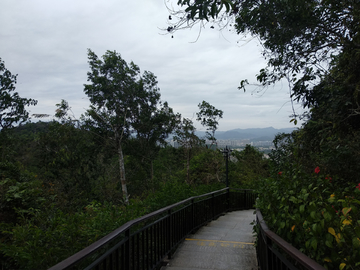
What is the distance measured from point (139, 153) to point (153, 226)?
22.4 meters

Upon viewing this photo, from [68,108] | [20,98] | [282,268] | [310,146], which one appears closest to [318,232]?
[282,268]

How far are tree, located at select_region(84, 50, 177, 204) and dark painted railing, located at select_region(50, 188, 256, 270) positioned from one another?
16.0 meters

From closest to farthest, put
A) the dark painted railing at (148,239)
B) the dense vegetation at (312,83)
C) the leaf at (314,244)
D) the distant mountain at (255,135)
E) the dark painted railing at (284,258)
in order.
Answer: the dark painted railing at (284,258)
the leaf at (314,244)
the dark painted railing at (148,239)
the dense vegetation at (312,83)
the distant mountain at (255,135)

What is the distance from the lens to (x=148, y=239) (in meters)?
3.34

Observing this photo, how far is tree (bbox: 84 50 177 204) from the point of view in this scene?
74.0 ft

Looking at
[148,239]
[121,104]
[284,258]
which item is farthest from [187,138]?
[284,258]

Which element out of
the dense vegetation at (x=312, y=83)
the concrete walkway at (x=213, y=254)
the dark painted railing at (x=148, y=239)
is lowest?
the concrete walkway at (x=213, y=254)

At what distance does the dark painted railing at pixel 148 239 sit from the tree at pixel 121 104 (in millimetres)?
15971

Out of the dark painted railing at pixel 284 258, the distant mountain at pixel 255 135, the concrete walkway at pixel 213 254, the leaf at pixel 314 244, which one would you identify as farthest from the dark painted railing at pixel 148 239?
the distant mountain at pixel 255 135

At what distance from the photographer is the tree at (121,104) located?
22.6m

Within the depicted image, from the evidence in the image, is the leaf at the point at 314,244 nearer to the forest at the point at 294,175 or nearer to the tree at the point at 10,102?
the forest at the point at 294,175

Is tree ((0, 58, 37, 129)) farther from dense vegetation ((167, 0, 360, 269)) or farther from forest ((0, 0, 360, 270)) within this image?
dense vegetation ((167, 0, 360, 269))

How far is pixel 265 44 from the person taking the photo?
5195 millimetres

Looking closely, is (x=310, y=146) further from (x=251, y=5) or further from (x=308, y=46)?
(x=251, y=5)
